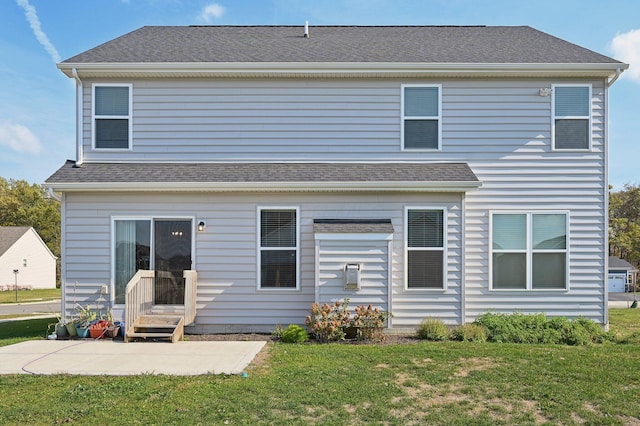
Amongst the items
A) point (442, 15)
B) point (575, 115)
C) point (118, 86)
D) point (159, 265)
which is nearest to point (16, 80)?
point (118, 86)

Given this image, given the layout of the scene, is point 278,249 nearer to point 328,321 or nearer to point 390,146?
point 328,321

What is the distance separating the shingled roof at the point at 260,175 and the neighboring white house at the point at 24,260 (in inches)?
1302

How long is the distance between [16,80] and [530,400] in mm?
26048

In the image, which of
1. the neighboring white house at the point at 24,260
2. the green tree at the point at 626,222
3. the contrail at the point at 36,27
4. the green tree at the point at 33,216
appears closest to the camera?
the contrail at the point at 36,27

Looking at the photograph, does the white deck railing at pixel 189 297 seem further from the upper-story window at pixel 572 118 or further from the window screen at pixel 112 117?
the upper-story window at pixel 572 118

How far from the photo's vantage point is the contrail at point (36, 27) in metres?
17.0

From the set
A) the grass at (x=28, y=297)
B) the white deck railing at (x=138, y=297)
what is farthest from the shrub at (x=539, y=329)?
the grass at (x=28, y=297)

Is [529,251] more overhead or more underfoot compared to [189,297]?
more overhead

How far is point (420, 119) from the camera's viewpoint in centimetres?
950

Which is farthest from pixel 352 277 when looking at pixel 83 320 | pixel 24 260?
pixel 24 260

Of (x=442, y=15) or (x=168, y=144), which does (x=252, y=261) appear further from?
(x=442, y=15)

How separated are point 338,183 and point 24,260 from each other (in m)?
40.0

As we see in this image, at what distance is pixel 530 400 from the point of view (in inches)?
195

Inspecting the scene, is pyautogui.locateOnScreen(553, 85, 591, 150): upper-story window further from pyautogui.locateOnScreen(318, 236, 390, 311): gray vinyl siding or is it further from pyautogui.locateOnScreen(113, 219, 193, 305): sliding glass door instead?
pyautogui.locateOnScreen(113, 219, 193, 305): sliding glass door
